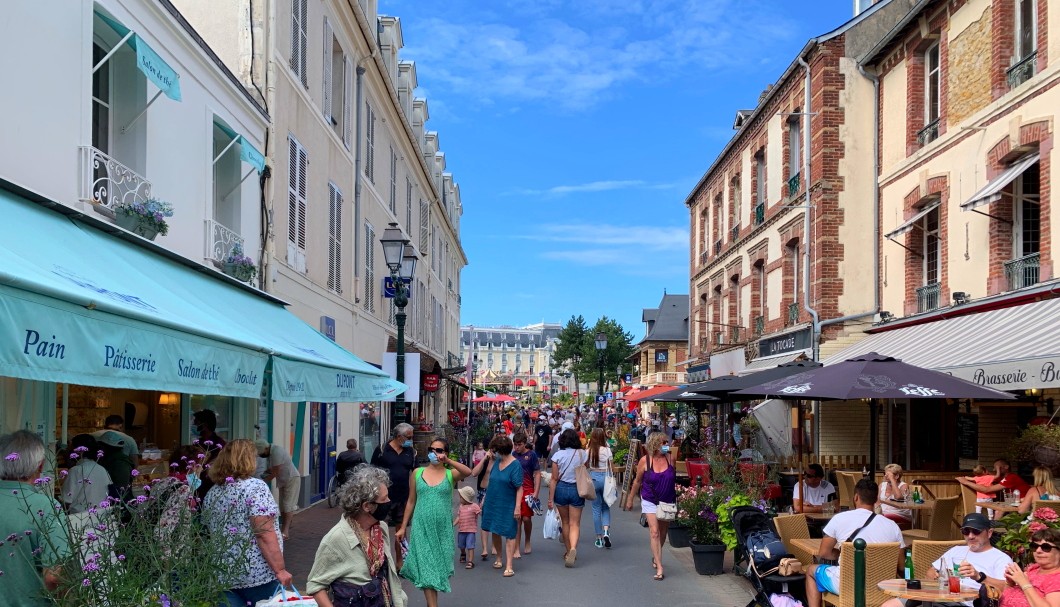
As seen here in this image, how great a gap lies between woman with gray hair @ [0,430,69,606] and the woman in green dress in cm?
383

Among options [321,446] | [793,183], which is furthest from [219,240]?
[793,183]

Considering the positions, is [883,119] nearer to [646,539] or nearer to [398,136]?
[646,539]

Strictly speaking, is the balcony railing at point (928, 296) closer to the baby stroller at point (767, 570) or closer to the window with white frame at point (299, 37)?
the baby stroller at point (767, 570)

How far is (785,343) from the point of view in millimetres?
22406

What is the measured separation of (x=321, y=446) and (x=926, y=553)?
12.2 m

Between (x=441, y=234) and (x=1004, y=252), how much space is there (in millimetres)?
30655

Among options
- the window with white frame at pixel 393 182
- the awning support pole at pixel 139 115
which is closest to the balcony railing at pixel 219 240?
the awning support pole at pixel 139 115

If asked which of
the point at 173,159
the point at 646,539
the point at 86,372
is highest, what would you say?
the point at 173,159

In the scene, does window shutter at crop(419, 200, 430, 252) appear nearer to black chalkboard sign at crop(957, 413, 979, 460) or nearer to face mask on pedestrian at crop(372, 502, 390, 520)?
black chalkboard sign at crop(957, 413, 979, 460)

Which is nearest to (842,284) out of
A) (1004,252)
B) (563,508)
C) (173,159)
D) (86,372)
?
(1004,252)

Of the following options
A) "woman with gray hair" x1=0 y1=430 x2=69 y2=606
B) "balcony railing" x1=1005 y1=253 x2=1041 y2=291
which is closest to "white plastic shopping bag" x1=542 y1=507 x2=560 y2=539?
"balcony railing" x1=1005 y1=253 x2=1041 y2=291

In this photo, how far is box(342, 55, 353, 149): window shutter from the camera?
19.3m

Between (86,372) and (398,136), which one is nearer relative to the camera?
(86,372)

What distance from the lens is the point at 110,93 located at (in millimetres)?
10078
